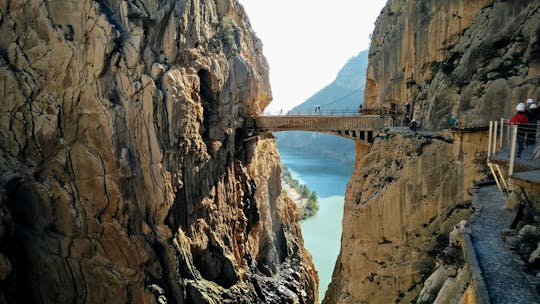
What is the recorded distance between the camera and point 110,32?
1881 cm

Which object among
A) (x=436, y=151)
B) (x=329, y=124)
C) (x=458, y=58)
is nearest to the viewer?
(x=436, y=151)

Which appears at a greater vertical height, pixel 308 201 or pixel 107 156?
pixel 107 156

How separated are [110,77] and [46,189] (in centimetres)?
579

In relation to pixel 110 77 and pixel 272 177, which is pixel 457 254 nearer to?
pixel 110 77

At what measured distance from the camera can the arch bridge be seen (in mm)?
19703

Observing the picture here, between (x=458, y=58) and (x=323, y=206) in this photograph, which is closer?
(x=458, y=58)

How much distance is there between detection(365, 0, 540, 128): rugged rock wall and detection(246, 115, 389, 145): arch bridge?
106cm

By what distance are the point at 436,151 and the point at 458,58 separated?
13.7ft

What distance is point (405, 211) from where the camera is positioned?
11.8 meters

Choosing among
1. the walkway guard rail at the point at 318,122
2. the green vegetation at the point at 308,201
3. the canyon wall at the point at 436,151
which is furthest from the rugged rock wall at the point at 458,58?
the green vegetation at the point at 308,201

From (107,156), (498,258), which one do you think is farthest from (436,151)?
(107,156)

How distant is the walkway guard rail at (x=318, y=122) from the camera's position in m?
19.7

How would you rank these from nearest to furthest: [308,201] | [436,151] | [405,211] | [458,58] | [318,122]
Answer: [436,151] < [405,211] < [458,58] < [318,122] < [308,201]

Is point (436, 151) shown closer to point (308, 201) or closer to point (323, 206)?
point (308, 201)
